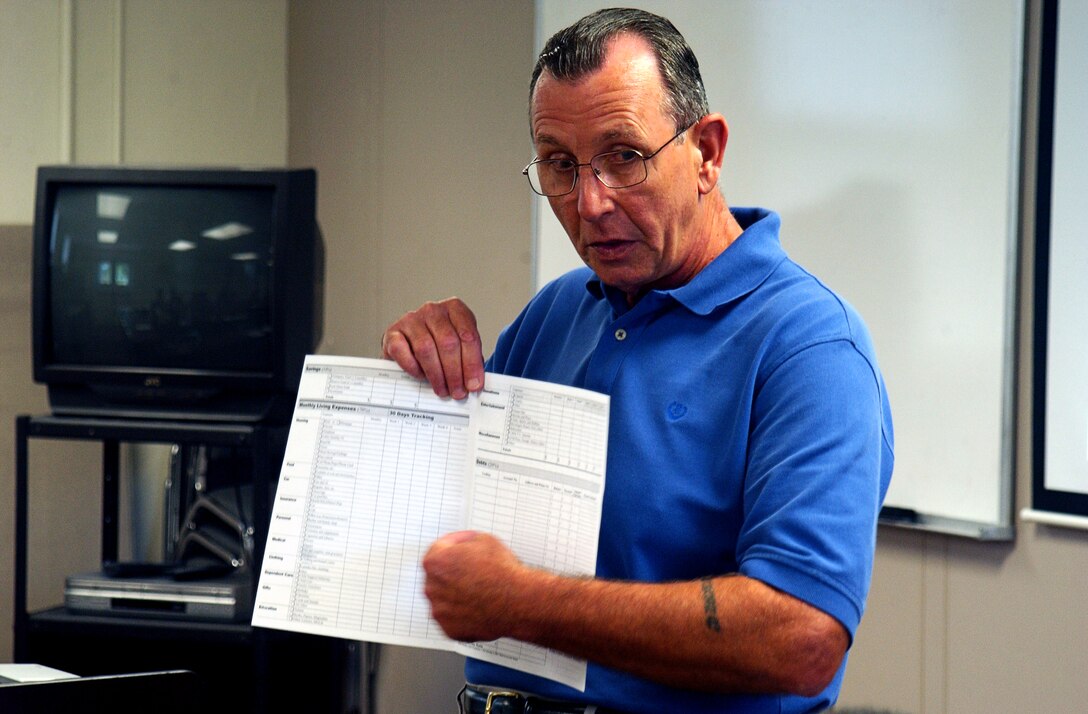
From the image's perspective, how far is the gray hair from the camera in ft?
3.93

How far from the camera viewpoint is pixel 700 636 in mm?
1001

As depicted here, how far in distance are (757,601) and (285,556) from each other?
50 centimetres

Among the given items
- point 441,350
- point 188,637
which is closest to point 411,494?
point 441,350

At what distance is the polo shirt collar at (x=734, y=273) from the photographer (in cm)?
122

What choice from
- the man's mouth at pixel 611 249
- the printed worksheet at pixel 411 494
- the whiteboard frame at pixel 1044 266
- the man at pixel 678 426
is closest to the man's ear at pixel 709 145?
the man at pixel 678 426

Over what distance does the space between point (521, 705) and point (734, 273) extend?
52 cm

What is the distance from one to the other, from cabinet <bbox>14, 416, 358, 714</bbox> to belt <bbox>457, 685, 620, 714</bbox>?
161cm

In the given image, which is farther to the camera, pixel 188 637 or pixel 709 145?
pixel 188 637

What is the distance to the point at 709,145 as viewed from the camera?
1.27 meters

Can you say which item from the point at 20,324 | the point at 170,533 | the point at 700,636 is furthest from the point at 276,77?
the point at 700,636

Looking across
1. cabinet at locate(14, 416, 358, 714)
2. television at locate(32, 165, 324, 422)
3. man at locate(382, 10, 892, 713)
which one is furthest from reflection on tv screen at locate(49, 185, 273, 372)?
man at locate(382, 10, 892, 713)

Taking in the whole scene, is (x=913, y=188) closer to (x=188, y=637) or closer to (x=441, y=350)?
(x=441, y=350)

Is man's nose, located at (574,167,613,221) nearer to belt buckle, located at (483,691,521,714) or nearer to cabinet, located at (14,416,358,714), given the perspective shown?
belt buckle, located at (483,691,521,714)

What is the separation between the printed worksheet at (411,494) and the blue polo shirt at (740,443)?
67 millimetres
